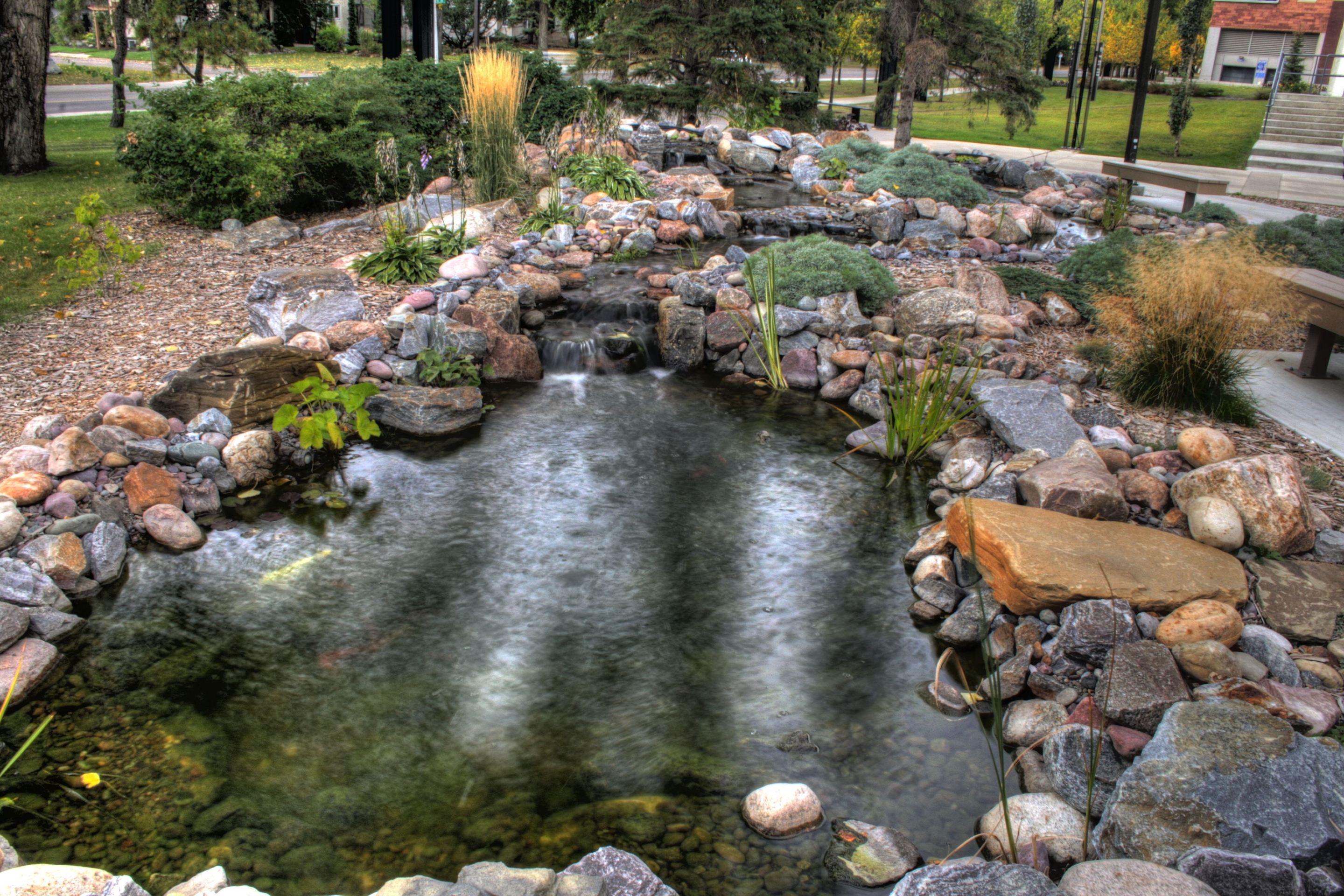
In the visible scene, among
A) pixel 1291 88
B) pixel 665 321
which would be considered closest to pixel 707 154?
pixel 665 321

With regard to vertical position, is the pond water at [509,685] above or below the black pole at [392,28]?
below

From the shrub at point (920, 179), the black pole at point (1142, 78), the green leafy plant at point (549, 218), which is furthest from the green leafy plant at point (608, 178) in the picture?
the black pole at point (1142, 78)

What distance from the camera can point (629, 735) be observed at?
3316 mm

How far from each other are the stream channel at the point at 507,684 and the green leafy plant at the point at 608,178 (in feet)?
19.3

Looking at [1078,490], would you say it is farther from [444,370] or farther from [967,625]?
[444,370]

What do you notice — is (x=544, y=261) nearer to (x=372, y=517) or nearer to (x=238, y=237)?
(x=238, y=237)

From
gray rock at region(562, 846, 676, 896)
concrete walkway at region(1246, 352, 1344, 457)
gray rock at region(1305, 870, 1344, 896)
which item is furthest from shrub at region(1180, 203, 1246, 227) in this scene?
gray rock at region(562, 846, 676, 896)

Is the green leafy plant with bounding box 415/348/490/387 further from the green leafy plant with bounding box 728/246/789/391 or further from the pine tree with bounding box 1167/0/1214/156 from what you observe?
the pine tree with bounding box 1167/0/1214/156

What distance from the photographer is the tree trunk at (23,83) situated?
9.40 metres

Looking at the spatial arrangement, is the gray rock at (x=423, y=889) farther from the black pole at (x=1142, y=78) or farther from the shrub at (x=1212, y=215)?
the black pole at (x=1142, y=78)

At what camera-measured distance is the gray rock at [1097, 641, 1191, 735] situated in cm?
312

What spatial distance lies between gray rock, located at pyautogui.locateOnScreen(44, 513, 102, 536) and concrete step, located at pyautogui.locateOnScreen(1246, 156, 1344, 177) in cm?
1728

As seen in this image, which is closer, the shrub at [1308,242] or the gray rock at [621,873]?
the gray rock at [621,873]

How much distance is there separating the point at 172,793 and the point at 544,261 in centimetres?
620
